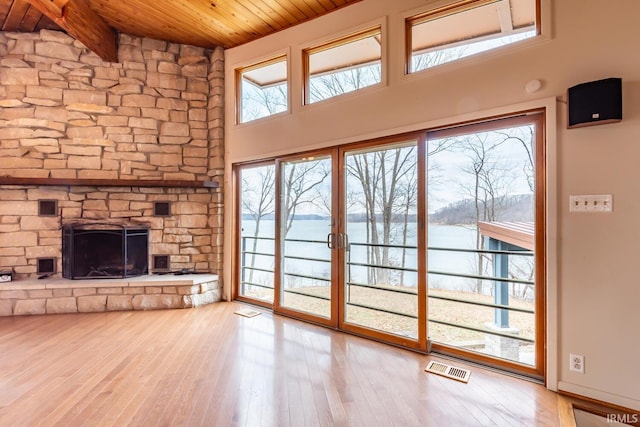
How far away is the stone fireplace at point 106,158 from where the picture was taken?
4043 mm

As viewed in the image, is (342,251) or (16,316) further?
(16,316)

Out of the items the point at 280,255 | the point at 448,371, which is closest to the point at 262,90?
the point at 280,255

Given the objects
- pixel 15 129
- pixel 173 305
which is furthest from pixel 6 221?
pixel 173 305

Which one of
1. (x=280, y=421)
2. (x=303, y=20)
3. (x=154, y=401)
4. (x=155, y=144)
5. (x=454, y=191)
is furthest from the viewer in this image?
(x=155, y=144)

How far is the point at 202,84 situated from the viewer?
461cm

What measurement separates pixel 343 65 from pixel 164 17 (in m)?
2.36

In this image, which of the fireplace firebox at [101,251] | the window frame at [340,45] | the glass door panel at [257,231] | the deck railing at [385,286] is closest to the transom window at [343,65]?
the window frame at [340,45]

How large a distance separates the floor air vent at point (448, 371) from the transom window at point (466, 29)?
2.65 metres

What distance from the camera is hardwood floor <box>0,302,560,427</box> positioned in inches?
76.3

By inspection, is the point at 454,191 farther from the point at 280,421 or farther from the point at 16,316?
the point at 16,316

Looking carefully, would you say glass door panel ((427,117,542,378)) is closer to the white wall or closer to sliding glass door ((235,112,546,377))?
sliding glass door ((235,112,546,377))

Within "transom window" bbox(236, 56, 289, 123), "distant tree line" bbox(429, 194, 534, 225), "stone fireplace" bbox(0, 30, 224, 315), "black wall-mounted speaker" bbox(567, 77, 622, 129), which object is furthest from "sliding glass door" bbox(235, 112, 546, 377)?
"stone fireplace" bbox(0, 30, 224, 315)

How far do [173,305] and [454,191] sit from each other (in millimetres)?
3721

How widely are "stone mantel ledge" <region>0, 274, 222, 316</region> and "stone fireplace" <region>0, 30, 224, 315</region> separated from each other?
0.05 ft
